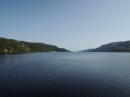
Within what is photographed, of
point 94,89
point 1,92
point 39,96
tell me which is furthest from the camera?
point 94,89

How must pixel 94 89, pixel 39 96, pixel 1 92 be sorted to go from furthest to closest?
pixel 94 89
pixel 1 92
pixel 39 96

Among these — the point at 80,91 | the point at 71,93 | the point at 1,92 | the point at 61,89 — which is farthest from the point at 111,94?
the point at 1,92

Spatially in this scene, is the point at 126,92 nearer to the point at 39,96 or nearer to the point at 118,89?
the point at 118,89

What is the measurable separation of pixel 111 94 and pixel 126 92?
448cm

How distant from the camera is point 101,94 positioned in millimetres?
31234

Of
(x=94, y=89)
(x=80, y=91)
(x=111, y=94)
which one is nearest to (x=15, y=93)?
(x=80, y=91)

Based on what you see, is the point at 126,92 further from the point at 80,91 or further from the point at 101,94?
the point at 80,91

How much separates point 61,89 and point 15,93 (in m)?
12.4

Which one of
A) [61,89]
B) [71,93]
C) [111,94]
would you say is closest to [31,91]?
[61,89]

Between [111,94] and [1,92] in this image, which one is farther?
[1,92]

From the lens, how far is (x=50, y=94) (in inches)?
1243

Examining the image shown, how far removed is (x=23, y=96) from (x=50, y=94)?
6651 mm

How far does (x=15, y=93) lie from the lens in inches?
1277

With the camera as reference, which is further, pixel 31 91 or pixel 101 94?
pixel 31 91
